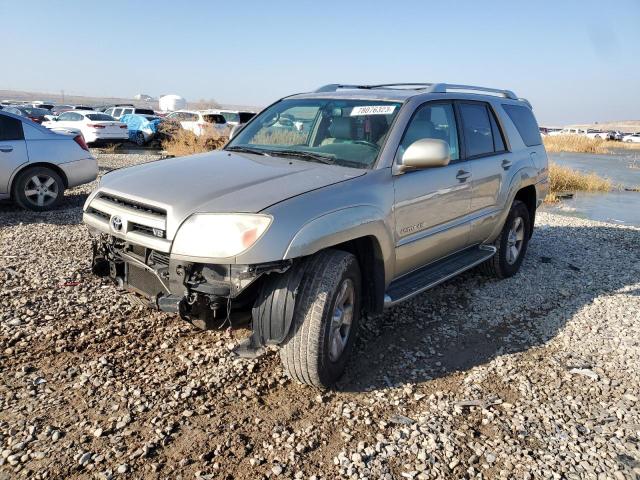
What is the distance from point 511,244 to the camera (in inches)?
226


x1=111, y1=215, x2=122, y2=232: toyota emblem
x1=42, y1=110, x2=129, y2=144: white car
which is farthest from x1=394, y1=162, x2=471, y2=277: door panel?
x1=42, y1=110, x2=129, y2=144: white car

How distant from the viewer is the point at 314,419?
9.77 feet

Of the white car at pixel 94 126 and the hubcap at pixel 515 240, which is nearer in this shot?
the hubcap at pixel 515 240

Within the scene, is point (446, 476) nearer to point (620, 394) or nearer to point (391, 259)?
point (391, 259)

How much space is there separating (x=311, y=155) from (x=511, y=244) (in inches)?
119

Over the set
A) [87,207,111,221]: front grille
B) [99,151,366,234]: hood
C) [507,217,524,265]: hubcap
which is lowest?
[507,217,524,265]: hubcap

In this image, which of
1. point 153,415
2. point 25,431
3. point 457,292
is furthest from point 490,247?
point 25,431

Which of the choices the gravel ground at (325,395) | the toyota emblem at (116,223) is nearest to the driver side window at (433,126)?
the gravel ground at (325,395)

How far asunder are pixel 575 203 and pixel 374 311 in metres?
11.9

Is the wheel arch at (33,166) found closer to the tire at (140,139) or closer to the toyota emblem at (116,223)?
the toyota emblem at (116,223)

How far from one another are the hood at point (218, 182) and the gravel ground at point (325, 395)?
1132 millimetres

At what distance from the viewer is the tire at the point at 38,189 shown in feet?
24.8

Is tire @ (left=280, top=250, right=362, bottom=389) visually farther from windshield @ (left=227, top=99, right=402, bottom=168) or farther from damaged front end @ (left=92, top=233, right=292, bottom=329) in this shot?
windshield @ (left=227, top=99, right=402, bottom=168)

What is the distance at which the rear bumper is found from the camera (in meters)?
7.99
